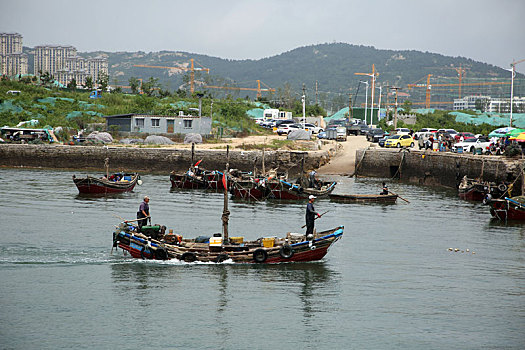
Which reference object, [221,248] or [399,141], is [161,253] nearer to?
[221,248]

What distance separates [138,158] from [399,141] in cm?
2566

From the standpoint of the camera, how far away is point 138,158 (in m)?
57.9

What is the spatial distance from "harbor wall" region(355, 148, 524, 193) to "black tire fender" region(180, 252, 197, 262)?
24.9m

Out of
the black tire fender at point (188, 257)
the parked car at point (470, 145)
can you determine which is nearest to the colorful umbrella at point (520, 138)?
the parked car at point (470, 145)

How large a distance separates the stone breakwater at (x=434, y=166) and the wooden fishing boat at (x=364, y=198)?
8164 millimetres

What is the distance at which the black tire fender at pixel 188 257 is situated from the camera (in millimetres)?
23020

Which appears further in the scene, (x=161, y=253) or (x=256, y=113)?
(x=256, y=113)

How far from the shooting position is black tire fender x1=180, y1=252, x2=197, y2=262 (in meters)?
23.0

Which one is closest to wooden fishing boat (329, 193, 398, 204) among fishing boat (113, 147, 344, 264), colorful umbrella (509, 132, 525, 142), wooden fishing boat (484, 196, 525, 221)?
wooden fishing boat (484, 196, 525, 221)

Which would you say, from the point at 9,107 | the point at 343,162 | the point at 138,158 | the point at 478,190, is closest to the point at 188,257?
the point at 478,190

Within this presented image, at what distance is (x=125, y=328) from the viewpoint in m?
17.9

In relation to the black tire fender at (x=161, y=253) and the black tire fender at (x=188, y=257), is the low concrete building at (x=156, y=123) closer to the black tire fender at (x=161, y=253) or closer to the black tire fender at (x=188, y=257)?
the black tire fender at (x=161, y=253)

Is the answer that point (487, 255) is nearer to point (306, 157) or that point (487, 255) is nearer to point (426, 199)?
point (426, 199)

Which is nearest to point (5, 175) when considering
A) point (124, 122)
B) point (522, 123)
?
→ point (124, 122)
